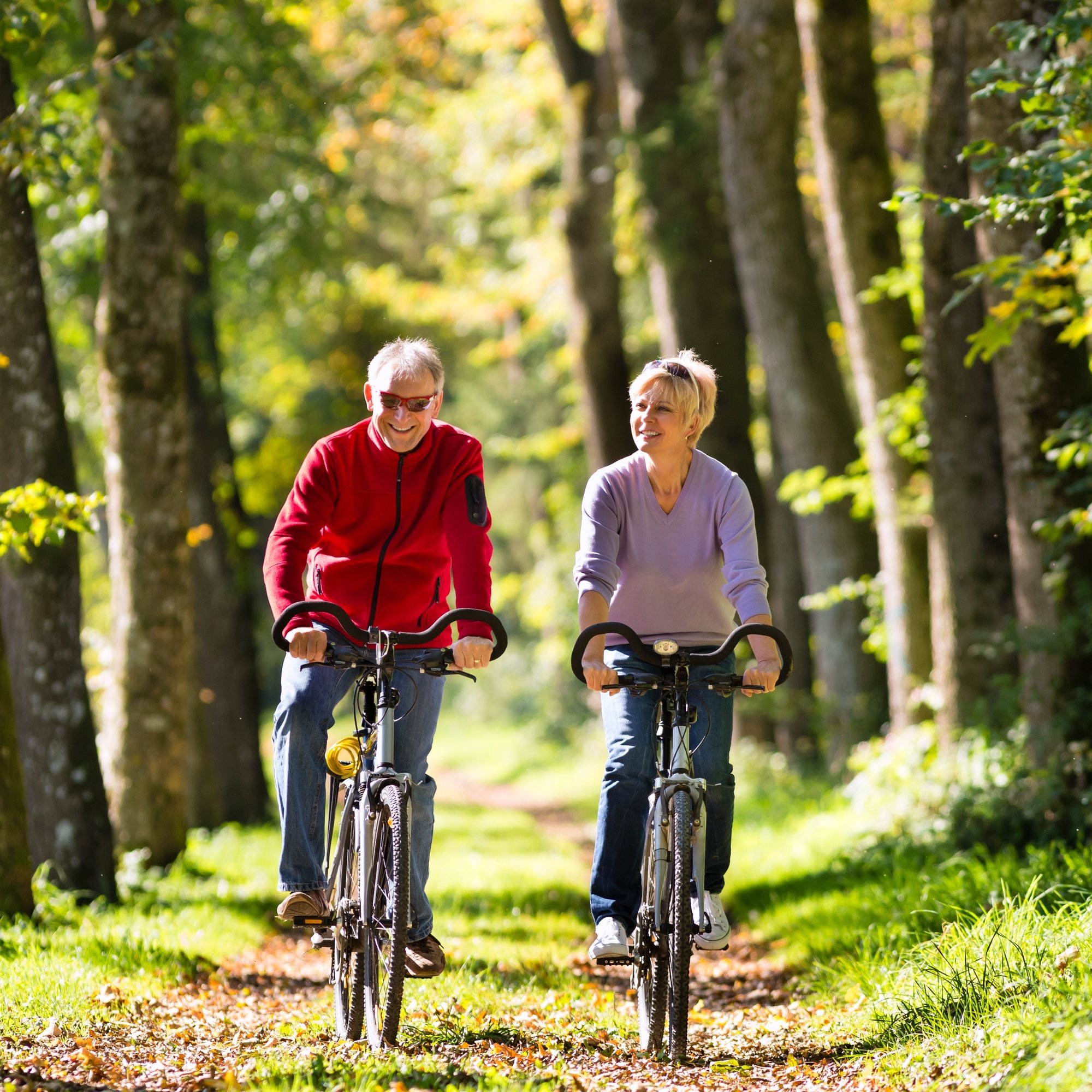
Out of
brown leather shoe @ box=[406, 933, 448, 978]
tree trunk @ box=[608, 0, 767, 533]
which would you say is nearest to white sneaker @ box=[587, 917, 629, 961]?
brown leather shoe @ box=[406, 933, 448, 978]

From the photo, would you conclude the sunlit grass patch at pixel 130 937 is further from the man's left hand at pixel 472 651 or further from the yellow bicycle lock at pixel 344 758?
the man's left hand at pixel 472 651

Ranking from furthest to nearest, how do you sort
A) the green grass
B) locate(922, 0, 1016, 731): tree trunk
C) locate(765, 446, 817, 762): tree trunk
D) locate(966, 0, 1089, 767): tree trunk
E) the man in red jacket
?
locate(765, 446, 817, 762): tree trunk
locate(922, 0, 1016, 731): tree trunk
locate(966, 0, 1089, 767): tree trunk
the man in red jacket
the green grass

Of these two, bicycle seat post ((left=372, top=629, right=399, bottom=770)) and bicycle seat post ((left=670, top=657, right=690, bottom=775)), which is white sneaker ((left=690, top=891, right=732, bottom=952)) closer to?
bicycle seat post ((left=670, top=657, right=690, bottom=775))

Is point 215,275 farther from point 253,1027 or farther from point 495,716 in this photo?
point 495,716

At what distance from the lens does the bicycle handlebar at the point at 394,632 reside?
14.9 feet

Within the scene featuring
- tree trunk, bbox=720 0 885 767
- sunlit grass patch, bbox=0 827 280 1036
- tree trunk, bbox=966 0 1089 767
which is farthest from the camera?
tree trunk, bbox=720 0 885 767

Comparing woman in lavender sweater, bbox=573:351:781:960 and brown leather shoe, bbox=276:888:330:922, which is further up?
woman in lavender sweater, bbox=573:351:781:960

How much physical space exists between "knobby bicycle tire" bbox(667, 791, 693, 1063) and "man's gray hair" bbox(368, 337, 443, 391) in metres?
1.72

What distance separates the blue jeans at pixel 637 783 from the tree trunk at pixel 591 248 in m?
11.3

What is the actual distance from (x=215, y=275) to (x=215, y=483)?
9.37 ft

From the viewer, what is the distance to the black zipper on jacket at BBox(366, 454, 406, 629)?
498 centimetres

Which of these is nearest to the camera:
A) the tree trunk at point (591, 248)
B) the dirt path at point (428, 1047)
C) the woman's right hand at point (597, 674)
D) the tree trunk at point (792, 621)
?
the dirt path at point (428, 1047)

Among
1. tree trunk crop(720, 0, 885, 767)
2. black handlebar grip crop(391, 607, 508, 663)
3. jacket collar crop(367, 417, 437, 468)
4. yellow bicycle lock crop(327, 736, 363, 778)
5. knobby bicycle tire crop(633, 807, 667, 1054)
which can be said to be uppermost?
tree trunk crop(720, 0, 885, 767)

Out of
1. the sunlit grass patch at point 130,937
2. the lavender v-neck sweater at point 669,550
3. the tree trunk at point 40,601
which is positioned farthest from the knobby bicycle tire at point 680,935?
the tree trunk at point 40,601
